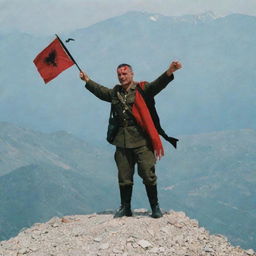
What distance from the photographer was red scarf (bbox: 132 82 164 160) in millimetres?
9484

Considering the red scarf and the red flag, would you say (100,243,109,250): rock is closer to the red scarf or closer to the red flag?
the red scarf

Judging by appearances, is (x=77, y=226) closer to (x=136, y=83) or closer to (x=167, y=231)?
(x=167, y=231)

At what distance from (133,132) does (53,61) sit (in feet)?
8.23

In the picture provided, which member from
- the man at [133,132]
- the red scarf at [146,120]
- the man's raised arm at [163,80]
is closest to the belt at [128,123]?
the man at [133,132]

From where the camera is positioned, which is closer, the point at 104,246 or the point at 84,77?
the point at 104,246

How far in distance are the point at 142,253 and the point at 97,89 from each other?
340cm

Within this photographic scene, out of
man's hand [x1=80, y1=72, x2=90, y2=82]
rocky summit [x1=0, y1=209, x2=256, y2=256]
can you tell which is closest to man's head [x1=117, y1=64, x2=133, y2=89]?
man's hand [x1=80, y1=72, x2=90, y2=82]

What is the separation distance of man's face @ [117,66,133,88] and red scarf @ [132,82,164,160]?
1.00 feet

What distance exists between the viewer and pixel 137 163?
9.80m

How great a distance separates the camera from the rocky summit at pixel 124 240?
336 inches

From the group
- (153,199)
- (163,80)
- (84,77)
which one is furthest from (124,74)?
(153,199)

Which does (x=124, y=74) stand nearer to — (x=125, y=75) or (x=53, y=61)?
(x=125, y=75)

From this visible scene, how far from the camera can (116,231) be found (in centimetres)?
907

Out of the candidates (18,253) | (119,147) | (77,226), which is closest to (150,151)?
(119,147)
